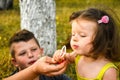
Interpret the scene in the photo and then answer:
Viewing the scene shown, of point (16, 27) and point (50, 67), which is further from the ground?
point (50, 67)

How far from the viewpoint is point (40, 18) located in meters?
6.37

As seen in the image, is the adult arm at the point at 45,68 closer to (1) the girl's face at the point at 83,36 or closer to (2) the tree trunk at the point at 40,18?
(1) the girl's face at the point at 83,36

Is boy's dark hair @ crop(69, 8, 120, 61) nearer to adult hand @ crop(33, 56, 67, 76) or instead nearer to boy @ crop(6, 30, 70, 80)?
adult hand @ crop(33, 56, 67, 76)

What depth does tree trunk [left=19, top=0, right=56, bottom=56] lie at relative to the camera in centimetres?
634

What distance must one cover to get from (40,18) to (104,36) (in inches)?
111

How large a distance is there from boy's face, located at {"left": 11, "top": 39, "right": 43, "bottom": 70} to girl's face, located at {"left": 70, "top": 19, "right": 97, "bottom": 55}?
0.55 metres

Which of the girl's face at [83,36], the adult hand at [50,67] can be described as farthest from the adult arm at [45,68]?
the girl's face at [83,36]

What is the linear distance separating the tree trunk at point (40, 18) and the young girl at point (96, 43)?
2624 millimetres

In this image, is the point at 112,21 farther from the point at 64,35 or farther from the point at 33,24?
the point at 64,35

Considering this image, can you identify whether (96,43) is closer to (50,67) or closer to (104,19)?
(104,19)

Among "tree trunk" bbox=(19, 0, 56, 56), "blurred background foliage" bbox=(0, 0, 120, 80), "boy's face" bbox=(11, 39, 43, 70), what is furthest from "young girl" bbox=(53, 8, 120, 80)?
"tree trunk" bbox=(19, 0, 56, 56)

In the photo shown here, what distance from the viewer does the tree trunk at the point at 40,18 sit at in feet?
20.8

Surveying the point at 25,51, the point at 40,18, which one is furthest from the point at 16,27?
the point at 25,51

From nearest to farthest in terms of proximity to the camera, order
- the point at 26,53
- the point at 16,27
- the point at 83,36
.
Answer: the point at 83,36, the point at 26,53, the point at 16,27
